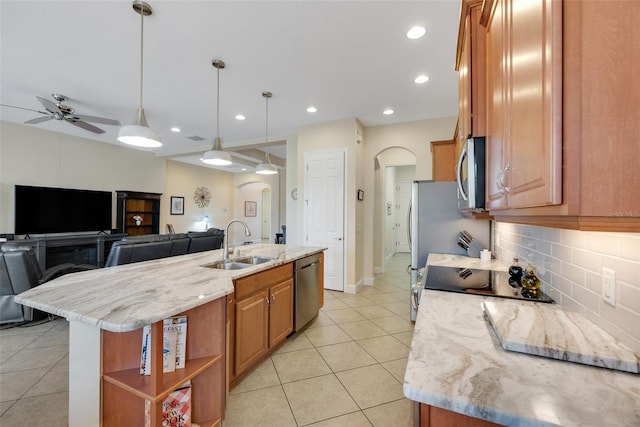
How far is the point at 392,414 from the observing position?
5.42ft

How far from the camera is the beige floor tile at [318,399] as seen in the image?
1.65 metres

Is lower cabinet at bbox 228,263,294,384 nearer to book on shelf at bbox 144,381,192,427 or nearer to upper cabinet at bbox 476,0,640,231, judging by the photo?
book on shelf at bbox 144,381,192,427

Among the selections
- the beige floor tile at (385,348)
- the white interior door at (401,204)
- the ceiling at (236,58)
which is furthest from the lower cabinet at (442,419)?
the white interior door at (401,204)

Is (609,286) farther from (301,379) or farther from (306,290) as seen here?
(306,290)

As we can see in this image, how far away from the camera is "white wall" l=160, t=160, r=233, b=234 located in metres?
7.36

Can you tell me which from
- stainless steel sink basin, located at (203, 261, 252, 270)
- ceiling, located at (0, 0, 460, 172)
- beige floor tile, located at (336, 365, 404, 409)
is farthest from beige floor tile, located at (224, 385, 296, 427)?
ceiling, located at (0, 0, 460, 172)

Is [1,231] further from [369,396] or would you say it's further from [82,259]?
[369,396]

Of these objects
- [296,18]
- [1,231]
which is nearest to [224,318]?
[296,18]

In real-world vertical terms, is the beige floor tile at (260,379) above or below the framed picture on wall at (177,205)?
below

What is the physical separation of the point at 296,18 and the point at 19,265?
3596mm

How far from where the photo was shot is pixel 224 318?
1.51m

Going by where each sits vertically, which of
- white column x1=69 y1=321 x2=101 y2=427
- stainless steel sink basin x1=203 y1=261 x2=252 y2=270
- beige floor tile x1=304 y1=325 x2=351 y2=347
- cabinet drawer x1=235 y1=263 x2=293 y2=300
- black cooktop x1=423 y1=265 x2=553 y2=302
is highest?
black cooktop x1=423 y1=265 x2=553 y2=302

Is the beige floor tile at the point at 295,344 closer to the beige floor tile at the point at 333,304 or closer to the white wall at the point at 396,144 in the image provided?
the beige floor tile at the point at 333,304

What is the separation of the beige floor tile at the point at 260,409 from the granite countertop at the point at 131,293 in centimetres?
84
